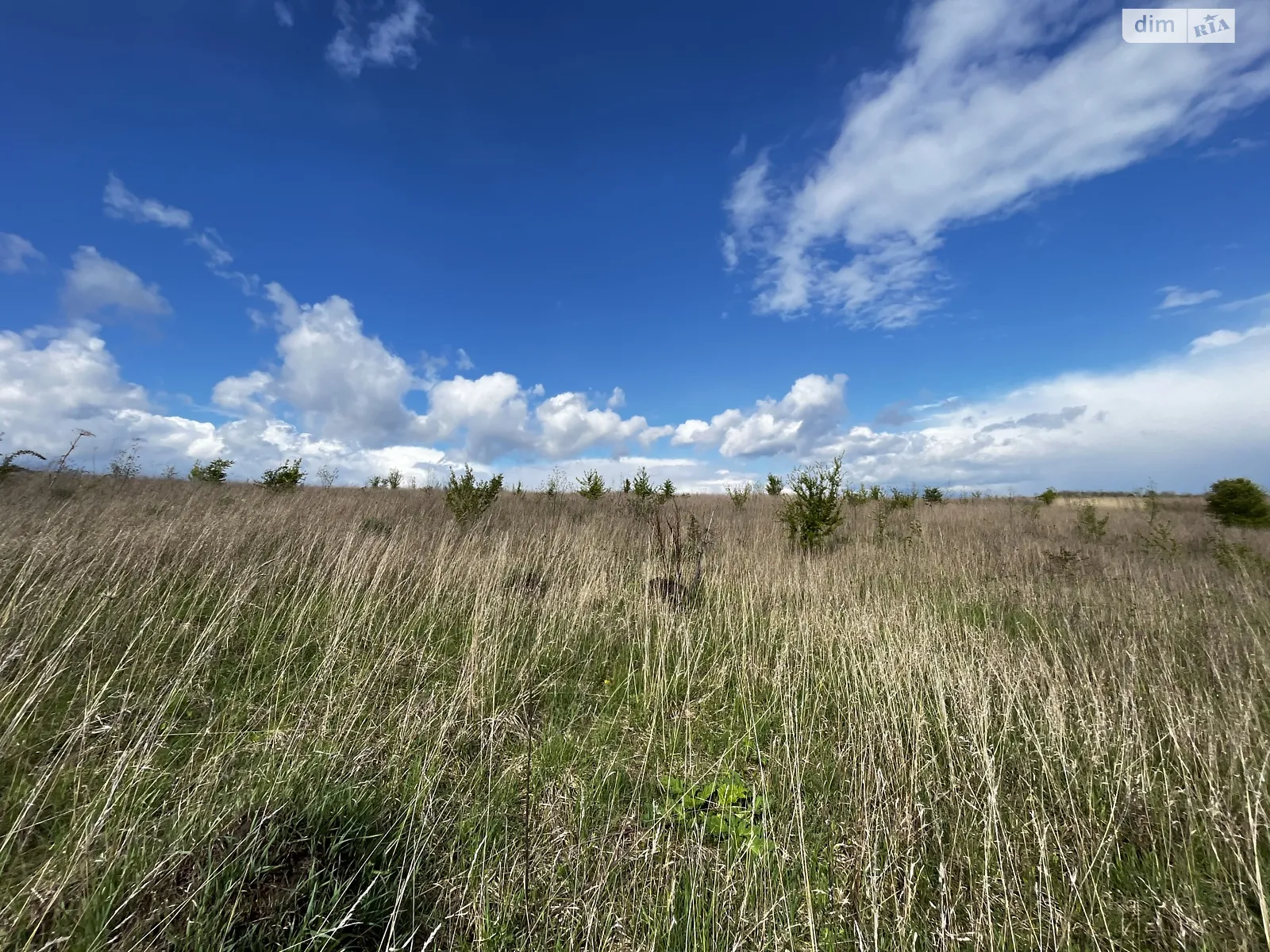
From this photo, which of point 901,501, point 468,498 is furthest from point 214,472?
point 901,501

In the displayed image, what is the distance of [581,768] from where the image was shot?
2910 mm

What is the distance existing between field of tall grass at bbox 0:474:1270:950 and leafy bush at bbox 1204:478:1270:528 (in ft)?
48.1

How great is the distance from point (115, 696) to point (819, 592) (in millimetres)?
6249

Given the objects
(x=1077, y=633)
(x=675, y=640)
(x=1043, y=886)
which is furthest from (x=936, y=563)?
(x=1043, y=886)

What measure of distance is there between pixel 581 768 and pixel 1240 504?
23.0 meters

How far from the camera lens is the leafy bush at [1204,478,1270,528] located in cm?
1536

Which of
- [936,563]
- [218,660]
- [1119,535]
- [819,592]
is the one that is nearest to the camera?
[218,660]

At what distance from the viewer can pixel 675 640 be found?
5.05 meters

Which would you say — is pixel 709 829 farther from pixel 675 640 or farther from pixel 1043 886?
pixel 675 640

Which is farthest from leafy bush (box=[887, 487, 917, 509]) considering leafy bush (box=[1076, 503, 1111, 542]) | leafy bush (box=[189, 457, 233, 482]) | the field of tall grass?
leafy bush (box=[189, 457, 233, 482])

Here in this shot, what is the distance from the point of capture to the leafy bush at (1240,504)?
15359 millimetres

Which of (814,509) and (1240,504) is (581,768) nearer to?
(814,509)

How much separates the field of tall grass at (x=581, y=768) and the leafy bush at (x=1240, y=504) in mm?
14658

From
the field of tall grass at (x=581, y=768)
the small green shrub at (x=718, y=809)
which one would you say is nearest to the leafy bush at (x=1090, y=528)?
the field of tall grass at (x=581, y=768)
